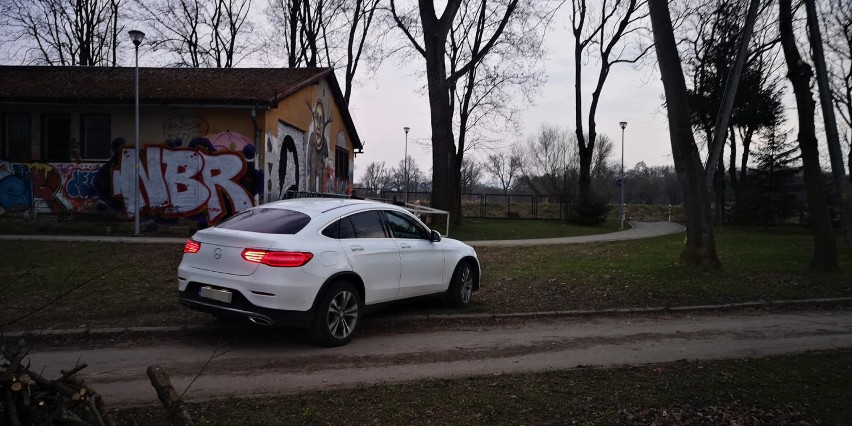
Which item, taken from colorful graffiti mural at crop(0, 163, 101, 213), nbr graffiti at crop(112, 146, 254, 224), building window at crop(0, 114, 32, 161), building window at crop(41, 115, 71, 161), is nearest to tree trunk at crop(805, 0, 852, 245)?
nbr graffiti at crop(112, 146, 254, 224)

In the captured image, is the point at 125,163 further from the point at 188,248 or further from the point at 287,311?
the point at 287,311

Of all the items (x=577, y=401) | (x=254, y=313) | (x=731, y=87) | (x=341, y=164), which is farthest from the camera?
(x=341, y=164)

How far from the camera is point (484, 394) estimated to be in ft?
15.4

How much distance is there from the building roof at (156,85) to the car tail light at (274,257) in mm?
11672

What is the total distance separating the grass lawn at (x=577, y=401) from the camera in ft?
13.7

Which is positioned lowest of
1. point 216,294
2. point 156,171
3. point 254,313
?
point 254,313

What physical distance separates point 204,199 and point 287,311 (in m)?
12.9

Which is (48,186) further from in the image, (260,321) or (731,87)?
(731,87)

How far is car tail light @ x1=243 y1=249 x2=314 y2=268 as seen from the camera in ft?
18.7

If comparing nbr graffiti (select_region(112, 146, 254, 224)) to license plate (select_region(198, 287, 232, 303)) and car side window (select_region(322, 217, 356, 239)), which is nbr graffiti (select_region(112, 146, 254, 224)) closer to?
car side window (select_region(322, 217, 356, 239))

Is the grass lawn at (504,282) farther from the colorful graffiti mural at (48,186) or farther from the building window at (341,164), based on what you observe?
the building window at (341,164)

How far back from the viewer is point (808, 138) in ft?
36.9

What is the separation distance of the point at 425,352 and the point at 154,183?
14.2 m

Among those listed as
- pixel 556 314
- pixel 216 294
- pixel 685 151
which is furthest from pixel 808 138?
pixel 216 294
